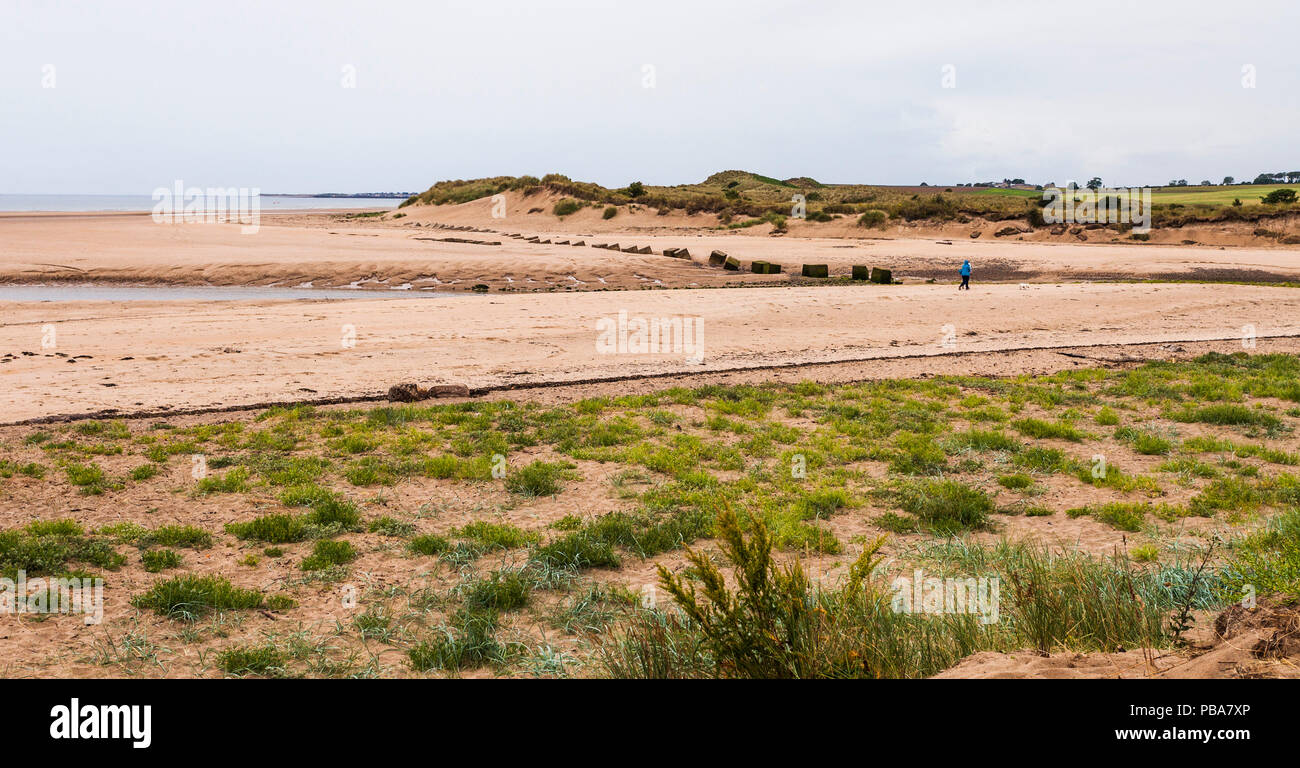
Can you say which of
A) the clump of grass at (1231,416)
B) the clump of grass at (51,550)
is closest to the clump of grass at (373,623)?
the clump of grass at (51,550)

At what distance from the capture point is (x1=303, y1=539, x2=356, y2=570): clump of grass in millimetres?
6535

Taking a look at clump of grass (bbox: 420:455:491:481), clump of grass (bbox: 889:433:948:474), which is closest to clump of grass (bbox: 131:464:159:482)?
clump of grass (bbox: 420:455:491:481)

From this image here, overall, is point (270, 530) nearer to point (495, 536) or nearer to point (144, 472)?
point (495, 536)

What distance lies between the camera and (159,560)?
653 centimetres

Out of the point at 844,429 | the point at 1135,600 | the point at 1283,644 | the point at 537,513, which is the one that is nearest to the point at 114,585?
the point at 537,513

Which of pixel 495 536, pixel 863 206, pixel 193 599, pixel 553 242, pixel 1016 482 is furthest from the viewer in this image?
pixel 863 206

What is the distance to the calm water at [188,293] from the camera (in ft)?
80.3

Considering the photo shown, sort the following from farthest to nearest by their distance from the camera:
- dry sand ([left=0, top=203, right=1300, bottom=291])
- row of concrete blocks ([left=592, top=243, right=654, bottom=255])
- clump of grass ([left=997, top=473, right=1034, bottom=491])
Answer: row of concrete blocks ([left=592, top=243, right=654, bottom=255]) → dry sand ([left=0, top=203, right=1300, bottom=291]) → clump of grass ([left=997, top=473, right=1034, bottom=491])

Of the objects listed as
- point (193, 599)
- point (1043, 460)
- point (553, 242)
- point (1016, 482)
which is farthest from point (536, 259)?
point (193, 599)

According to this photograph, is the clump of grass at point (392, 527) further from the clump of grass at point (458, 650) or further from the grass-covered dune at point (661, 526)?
the clump of grass at point (458, 650)

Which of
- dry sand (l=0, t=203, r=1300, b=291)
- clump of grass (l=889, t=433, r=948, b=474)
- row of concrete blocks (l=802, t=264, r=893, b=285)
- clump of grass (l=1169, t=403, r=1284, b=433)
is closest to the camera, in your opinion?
clump of grass (l=889, t=433, r=948, b=474)

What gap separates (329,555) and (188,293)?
77.0 feet

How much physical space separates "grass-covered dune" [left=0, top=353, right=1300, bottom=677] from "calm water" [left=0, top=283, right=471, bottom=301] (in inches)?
586

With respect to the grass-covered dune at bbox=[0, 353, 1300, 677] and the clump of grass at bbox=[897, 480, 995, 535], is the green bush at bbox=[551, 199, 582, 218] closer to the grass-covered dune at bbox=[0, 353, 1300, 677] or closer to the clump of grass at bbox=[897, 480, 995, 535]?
the grass-covered dune at bbox=[0, 353, 1300, 677]
